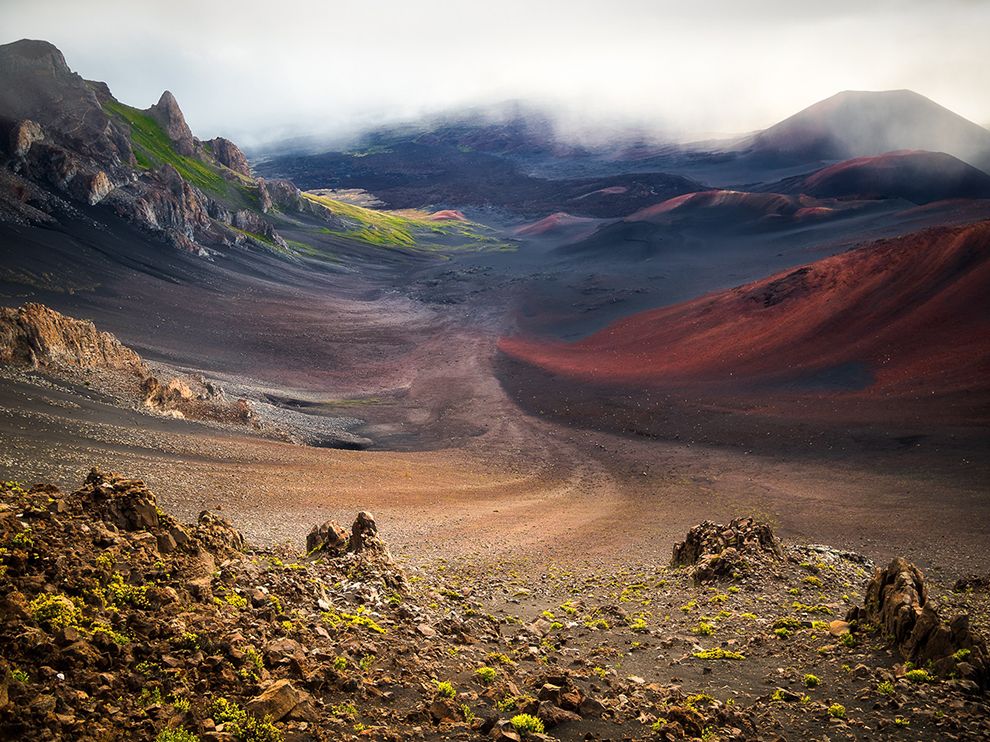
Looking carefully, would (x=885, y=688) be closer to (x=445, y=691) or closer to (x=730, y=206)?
(x=445, y=691)

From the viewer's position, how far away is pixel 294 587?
480 inches

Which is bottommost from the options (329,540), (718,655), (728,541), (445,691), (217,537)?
(718,655)

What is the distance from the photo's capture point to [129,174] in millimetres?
86938

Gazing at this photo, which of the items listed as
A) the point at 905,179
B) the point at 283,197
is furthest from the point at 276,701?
the point at 905,179

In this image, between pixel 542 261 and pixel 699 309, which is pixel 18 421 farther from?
pixel 542 261

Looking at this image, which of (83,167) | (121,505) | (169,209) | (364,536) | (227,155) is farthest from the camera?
(227,155)

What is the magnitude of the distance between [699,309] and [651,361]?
1496cm

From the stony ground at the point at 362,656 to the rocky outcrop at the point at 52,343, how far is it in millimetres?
24145

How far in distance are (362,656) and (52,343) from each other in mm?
32117

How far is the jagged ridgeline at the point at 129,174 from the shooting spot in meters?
74.0

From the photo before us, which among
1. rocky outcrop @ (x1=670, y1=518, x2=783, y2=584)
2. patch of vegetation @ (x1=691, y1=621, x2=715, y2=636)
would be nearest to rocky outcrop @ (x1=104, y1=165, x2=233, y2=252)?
rocky outcrop @ (x1=670, y1=518, x2=783, y2=584)

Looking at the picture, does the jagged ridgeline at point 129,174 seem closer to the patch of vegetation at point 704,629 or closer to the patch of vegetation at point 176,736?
the patch of vegetation at point 176,736

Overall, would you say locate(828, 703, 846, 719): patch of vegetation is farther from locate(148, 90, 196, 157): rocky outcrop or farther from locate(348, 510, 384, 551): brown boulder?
locate(148, 90, 196, 157): rocky outcrop

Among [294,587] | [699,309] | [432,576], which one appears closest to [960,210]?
[699,309]
